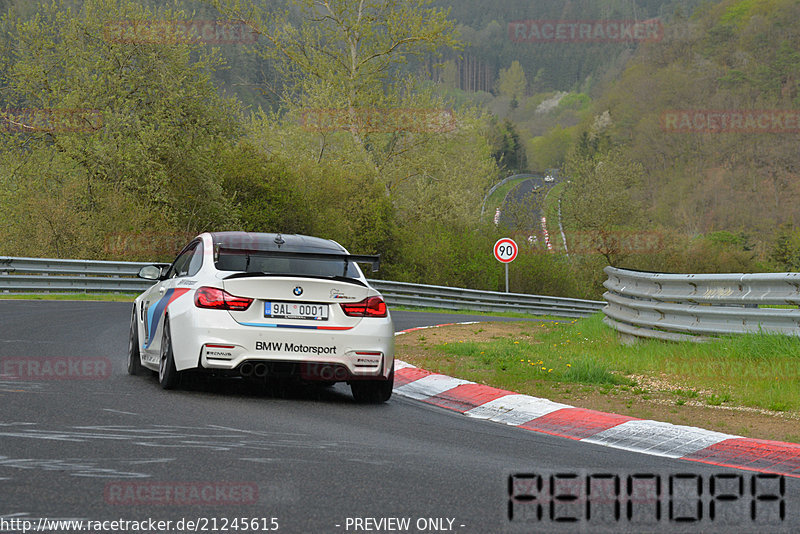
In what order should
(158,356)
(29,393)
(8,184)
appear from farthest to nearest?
1. (8,184)
2. (158,356)
3. (29,393)

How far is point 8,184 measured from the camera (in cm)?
3180

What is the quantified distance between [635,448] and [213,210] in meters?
28.3

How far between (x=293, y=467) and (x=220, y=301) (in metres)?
3.07

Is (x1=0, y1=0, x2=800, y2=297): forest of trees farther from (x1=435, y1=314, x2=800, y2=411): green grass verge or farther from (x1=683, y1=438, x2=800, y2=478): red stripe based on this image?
(x1=683, y1=438, x2=800, y2=478): red stripe

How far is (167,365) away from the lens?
8555mm

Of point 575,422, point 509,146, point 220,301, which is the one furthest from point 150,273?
point 509,146

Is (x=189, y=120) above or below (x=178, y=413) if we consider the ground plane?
above

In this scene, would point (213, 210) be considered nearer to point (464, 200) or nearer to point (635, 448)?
point (464, 200)

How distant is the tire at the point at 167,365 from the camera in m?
8.48

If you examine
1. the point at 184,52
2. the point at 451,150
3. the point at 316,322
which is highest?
the point at 184,52

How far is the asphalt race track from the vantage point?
434 centimetres

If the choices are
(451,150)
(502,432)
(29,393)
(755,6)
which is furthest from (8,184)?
(755,6)

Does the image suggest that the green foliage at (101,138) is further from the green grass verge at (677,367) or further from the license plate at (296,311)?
the license plate at (296,311)

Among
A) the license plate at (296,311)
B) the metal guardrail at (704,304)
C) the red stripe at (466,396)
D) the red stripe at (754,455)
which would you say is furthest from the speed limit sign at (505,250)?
the red stripe at (754,455)
